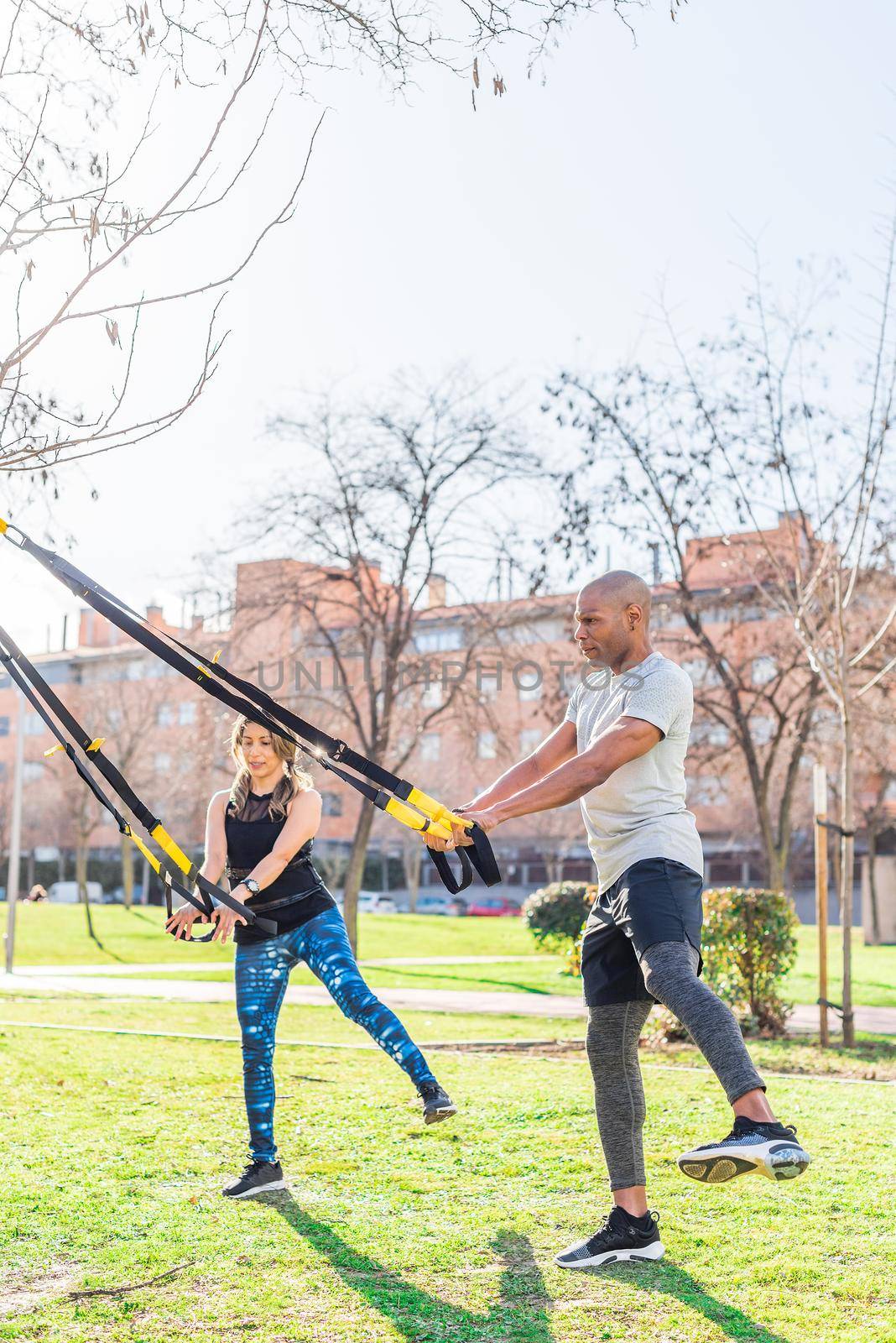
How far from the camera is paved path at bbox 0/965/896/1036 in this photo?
14344mm

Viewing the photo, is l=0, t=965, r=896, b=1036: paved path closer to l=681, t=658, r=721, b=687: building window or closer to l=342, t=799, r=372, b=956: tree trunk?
l=342, t=799, r=372, b=956: tree trunk

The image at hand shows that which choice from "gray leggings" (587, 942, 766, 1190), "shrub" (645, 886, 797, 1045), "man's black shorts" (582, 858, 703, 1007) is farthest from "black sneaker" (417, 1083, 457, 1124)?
"shrub" (645, 886, 797, 1045)

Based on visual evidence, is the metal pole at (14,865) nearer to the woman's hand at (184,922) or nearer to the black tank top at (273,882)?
the black tank top at (273,882)

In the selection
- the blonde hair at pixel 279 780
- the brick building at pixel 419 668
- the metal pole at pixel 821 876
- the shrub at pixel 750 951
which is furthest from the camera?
the brick building at pixel 419 668

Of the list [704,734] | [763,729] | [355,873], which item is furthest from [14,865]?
[763,729]

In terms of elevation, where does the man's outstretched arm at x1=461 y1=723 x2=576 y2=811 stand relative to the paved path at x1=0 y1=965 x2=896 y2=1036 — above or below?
above

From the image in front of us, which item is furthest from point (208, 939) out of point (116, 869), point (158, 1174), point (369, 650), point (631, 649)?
point (116, 869)

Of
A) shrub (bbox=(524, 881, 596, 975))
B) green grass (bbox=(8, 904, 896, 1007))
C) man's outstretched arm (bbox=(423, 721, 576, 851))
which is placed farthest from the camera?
shrub (bbox=(524, 881, 596, 975))

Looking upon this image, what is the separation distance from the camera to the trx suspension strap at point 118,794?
4.14 metres

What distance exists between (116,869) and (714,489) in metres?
51.9

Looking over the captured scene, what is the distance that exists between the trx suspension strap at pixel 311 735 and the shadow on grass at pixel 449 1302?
44.2 inches

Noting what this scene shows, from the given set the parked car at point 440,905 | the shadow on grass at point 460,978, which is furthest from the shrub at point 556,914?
the parked car at point 440,905

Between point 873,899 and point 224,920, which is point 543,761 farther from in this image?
point 873,899

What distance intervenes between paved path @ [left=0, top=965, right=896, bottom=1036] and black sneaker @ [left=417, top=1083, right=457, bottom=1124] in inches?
327
